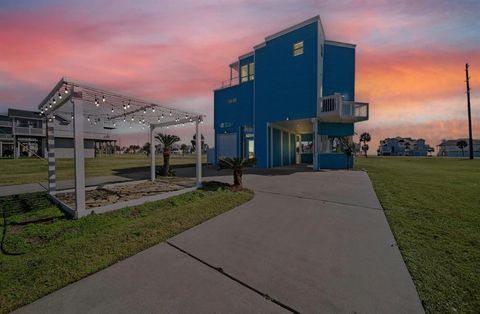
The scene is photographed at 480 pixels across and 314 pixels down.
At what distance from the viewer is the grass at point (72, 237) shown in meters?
2.98

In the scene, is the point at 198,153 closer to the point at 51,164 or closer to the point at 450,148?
the point at 51,164

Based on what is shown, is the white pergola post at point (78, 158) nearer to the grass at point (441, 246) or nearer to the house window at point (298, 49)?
the grass at point (441, 246)

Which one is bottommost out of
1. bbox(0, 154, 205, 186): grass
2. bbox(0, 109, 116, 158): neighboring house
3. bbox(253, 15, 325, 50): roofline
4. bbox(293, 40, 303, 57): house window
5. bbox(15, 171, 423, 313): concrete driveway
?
bbox(15, 171, 423, 313): concrete driveway

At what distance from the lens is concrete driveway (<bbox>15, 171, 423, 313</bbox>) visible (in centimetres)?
250

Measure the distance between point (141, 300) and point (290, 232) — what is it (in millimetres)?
3054

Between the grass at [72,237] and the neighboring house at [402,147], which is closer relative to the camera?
the grass at [72,237]

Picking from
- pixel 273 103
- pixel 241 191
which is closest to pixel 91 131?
pixel 273 103

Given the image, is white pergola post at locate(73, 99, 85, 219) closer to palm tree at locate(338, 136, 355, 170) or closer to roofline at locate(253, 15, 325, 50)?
roofline at locate(253, 15, 325, 50)

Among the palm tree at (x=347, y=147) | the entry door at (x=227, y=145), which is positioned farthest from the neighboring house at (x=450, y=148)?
the entry door at (x=227, y=145)

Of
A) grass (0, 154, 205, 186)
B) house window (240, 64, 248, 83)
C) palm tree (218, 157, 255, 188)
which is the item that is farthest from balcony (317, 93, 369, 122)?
grass (0, 154, 205, 186)

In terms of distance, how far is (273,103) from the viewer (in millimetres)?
19547

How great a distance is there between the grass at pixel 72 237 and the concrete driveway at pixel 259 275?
0.29 meters

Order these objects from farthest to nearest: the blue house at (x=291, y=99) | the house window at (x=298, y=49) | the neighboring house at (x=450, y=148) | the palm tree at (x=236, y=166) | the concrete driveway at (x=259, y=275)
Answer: the neighboring house at (x=450, y=148) < the house window at (x=298, y=49) < the blue house at (x=291, y=99) < the palm tree at (x=236, y=166) < the concrete driveway at (x=259, y=275)

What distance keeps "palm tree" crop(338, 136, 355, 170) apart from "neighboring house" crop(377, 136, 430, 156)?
8890 centimetres
